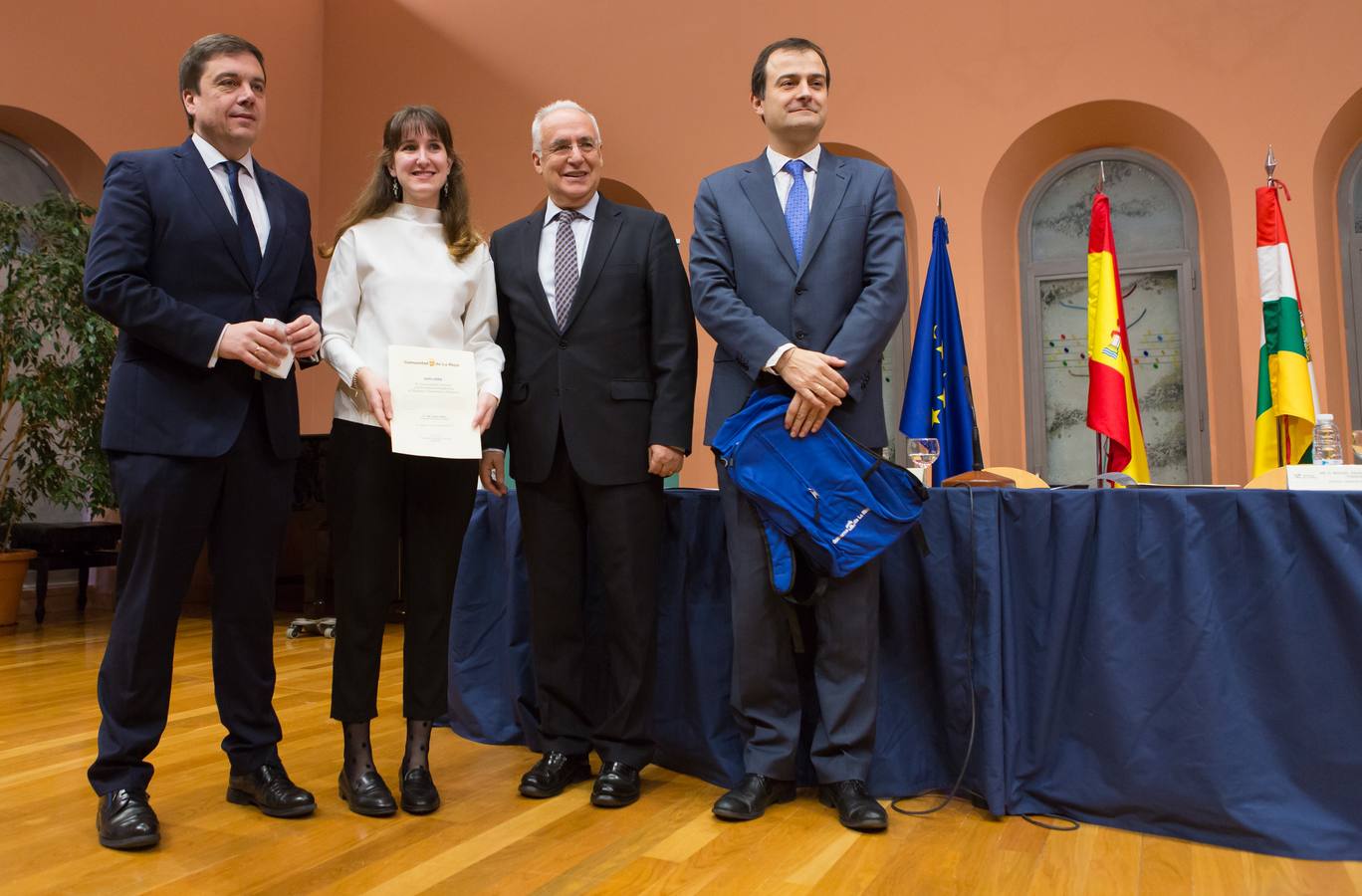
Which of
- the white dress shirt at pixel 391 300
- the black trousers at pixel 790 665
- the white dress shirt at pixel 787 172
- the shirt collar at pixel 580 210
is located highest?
the white dress shirt at pixel 787 172

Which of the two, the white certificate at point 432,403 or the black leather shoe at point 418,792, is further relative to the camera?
the black leather shoe at point 418,792

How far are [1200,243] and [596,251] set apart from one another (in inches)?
168

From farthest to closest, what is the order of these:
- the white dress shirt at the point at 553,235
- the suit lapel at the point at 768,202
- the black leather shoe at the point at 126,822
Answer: the white dress shirt at the point at 553,235 → the suit lapel at the point at 768,202 → the black leather shoe at the point at 126,822

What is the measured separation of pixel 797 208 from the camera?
7.32 feet

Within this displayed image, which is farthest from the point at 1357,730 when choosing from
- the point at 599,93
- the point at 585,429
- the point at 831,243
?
the point at 599,93

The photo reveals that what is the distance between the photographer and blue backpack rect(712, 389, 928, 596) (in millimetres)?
1995

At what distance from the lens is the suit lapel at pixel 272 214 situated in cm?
204

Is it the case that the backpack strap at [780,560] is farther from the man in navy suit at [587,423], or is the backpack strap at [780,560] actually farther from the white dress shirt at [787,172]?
the white dress shirt at [787,172]

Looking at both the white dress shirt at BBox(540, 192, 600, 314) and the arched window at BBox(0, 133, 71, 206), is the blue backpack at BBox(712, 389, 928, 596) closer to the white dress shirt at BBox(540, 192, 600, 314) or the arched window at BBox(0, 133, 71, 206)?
the white dress shirt at BBox(540, 192, 600, 314)

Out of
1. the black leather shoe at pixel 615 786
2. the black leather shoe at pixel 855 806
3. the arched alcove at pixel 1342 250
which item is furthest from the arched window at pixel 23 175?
the arched alcove at pixel 1342 250

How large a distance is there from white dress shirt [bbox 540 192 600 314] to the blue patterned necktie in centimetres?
45

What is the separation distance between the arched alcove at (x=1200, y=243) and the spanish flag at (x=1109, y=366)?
190 centimetres

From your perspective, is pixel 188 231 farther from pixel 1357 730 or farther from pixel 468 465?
pixel 1357 730

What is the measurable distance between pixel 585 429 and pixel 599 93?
462 cm
